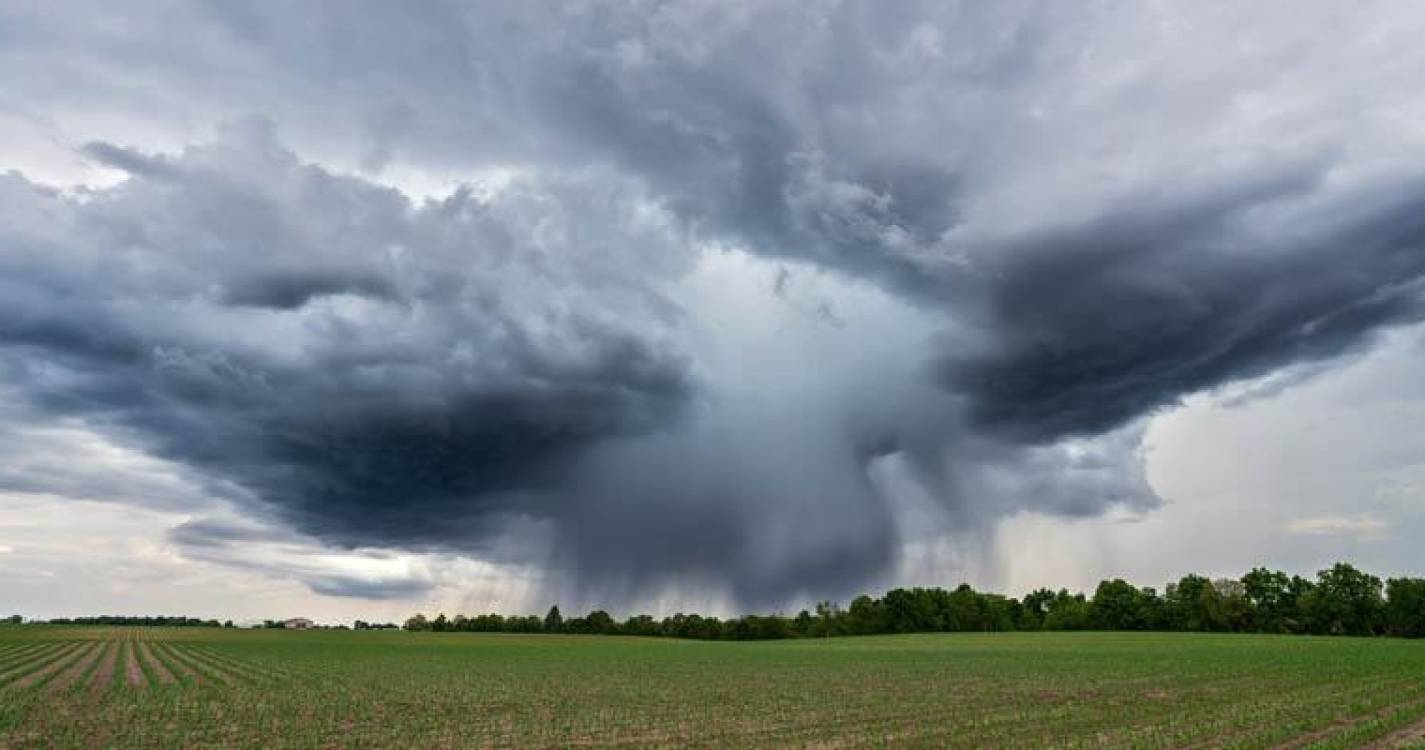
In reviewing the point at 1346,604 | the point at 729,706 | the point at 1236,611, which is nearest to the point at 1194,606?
the point at 1236,611

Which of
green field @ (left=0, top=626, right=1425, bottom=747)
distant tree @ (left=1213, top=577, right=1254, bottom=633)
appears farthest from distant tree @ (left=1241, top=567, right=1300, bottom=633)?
green field @ (left=0, top=626, right=1425, bottom=747)

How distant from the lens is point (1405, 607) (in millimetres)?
161500

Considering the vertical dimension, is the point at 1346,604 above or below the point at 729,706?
above

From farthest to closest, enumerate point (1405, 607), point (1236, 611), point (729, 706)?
point (1236, 611)
point (1405, 607)
point (729, 706)

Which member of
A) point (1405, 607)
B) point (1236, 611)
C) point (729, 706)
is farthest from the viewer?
point (1236, 611)

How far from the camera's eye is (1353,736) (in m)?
28.2

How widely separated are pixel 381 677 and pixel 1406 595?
18236cm

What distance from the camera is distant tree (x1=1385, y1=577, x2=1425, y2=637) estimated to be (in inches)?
6284

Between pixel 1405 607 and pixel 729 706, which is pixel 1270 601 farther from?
pixel 729 706

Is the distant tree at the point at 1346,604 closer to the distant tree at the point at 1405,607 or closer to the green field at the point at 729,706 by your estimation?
the distant tree at the point at 1405,607

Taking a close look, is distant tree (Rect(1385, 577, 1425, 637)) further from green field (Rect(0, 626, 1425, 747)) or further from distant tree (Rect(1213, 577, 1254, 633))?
green field (Rect(0, 626, 1425, 747))

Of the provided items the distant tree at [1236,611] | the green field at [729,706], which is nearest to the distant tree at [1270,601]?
the distant tree at [1236,611]

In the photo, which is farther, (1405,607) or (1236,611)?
(1236,611)

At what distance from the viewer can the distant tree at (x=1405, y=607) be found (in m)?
160
